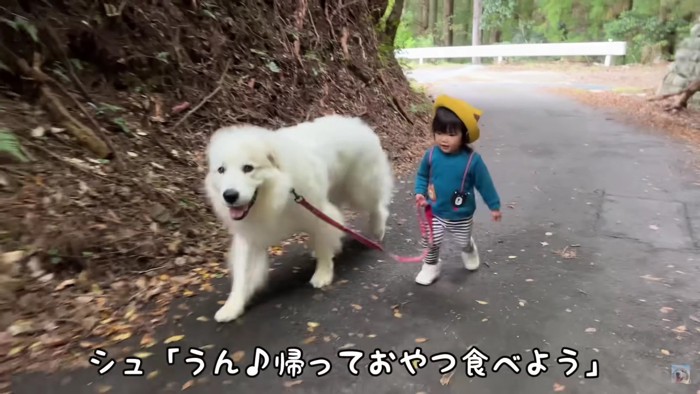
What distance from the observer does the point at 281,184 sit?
3.58m

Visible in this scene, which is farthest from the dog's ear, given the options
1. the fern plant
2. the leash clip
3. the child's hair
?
the fern plant

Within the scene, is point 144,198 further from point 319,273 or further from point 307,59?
point 307,59

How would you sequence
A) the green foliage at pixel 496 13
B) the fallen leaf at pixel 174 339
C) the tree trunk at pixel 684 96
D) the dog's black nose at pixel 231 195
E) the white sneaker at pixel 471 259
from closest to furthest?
the dog's black nose at pixel 231 195, the fallen leaf at pixel 174 339, the white sneaker at pixel 471 259, the tree trunk at pixel 684 96, the green foliage at pixel 496 13

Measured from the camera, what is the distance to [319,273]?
4309 millimetres

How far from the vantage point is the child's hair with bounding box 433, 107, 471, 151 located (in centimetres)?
374

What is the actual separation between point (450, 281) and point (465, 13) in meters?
40.8

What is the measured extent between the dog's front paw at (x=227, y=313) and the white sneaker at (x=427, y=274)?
56.9 inches

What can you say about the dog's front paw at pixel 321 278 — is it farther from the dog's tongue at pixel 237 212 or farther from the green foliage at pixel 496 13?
the green foliage at pixel 496 13

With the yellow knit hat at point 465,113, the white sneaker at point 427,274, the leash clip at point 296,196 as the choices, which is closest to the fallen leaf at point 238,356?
the leash clip at point 296,196

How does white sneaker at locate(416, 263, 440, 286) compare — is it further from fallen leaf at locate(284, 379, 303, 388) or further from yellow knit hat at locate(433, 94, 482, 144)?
fallen leaf at locate(284, 379, 303, 388)

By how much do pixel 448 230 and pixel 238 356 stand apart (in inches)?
72.3

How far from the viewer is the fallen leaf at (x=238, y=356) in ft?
10.8

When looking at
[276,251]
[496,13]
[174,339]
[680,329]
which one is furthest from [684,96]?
[496,13]

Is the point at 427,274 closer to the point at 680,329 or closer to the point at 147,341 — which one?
the point at 680,329
